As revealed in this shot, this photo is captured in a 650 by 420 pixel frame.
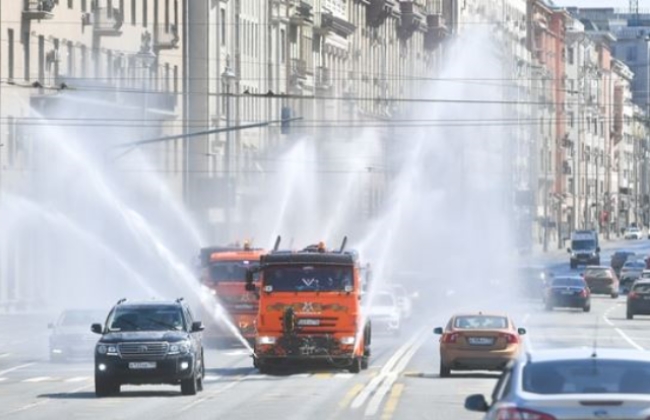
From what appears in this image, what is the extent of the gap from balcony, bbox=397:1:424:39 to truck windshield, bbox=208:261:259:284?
87847mm

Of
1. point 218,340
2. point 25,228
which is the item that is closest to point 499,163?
point 25,228

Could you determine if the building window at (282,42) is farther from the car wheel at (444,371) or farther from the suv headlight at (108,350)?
the suv headlight at (108,350)

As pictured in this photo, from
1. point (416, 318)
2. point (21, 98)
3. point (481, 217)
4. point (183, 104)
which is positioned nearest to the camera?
point (21, 98)

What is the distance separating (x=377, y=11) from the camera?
139250mm

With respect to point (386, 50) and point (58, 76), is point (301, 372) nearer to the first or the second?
point (58, 76)

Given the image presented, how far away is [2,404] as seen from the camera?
35844 mm

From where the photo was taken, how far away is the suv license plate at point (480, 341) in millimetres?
43000

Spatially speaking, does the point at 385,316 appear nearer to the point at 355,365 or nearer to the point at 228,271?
the point at 228,271

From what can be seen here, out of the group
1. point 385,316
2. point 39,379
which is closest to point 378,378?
point 39,379

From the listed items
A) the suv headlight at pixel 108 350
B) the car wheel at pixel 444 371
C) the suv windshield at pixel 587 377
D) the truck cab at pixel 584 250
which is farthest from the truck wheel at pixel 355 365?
the truck cab at pixel 584 250

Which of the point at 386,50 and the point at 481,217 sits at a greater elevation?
the point at 386,50

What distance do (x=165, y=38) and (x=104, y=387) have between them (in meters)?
60.4

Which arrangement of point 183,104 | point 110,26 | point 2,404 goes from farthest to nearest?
point 183,104, point 110,26, point 2,404

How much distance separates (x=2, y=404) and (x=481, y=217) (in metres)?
96.2
